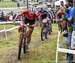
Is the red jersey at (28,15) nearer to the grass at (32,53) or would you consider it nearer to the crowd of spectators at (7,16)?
the grass at (32,53)

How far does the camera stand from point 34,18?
12672 mm

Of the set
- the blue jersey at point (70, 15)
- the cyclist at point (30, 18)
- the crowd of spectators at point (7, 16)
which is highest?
the blue jersey at point (70, 15)

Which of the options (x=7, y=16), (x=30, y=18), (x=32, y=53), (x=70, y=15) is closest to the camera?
(x=70, y=15)

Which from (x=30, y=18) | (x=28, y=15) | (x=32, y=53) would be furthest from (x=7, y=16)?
(x=28, y=15)

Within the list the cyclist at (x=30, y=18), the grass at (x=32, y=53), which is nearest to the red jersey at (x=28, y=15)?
the cyclist at (x=30, y=18)

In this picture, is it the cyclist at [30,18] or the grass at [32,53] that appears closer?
the grass at [32,53]

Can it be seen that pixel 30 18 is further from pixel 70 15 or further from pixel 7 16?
pixel 7 16

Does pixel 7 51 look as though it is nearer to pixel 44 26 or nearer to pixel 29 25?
pixel 29 25

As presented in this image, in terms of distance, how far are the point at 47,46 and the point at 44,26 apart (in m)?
2.10

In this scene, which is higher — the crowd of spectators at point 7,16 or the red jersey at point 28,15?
the red jersey at point 28,15

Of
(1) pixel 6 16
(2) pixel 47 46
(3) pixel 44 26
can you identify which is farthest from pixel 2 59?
(1) pixel 6 16

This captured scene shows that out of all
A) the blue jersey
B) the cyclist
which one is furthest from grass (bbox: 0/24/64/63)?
the blue jersey

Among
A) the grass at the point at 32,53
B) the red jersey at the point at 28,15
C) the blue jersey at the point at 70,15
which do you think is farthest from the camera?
the red jersey at the point at 28,15

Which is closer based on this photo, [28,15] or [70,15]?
[70,15]
